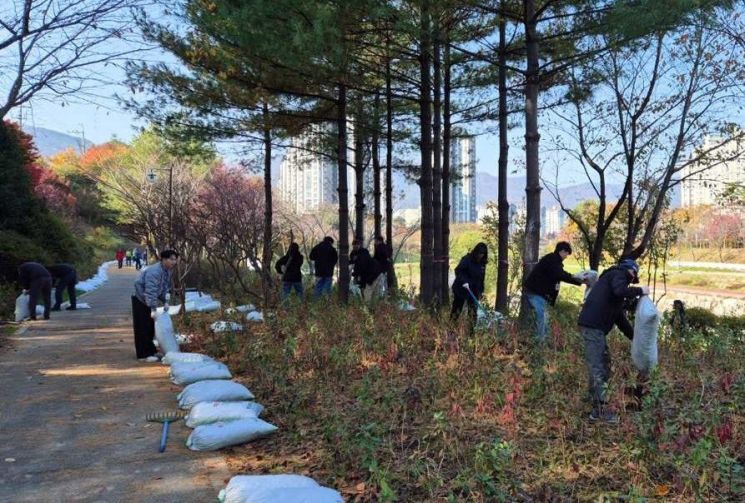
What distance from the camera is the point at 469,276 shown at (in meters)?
8.11

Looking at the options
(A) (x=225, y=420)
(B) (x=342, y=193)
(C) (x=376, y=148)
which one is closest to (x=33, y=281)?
(B) (x=342, y=193)

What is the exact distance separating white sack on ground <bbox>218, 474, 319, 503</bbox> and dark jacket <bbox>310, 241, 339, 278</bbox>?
8.39 m

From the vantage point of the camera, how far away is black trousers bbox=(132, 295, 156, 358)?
7.85m

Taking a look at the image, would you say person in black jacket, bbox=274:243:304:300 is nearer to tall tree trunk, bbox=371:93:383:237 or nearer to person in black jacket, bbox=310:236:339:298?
person in black jacket, bbox=310:236:339:298

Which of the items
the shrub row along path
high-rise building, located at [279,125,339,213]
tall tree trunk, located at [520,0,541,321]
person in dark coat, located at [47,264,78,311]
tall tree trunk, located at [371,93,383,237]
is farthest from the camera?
high-rise building, located at [279,125,339,213]

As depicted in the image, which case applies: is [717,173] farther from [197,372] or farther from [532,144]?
[197,372]

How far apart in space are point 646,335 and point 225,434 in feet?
10.0

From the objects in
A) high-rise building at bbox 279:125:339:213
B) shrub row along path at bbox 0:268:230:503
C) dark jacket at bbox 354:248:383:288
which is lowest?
shrub row along path at bbox 0:268:230:503

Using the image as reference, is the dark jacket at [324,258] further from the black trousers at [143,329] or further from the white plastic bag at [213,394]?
the white plastic bag at [213,394]

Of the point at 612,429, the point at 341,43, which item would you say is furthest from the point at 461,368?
the point at 341,43

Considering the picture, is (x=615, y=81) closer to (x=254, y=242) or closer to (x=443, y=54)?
(x=443, y=54)

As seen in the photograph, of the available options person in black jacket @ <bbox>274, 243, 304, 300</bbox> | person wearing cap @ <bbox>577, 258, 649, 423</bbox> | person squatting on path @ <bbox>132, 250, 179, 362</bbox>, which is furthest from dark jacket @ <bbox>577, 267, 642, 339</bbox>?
person in black jacket @ <bbox>274, 243, 304, 300</bbox>

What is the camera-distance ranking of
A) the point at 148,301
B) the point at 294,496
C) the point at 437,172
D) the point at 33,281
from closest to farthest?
the point at 294,496 < the point at 148,301 < the point at 33,281 < the point at 437,172

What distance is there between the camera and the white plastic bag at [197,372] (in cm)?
625
